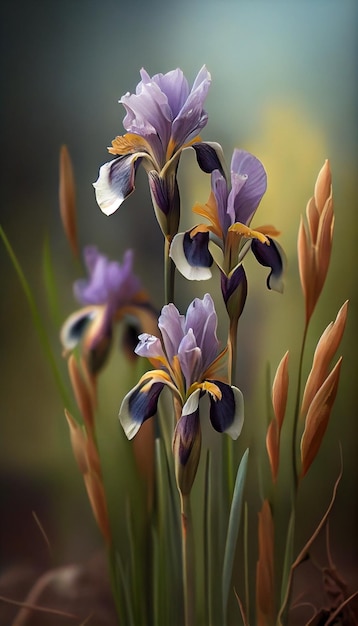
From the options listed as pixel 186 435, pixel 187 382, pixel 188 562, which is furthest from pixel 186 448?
pixel 188 562

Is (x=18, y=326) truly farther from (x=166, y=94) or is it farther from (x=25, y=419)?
(x=166, y=94)

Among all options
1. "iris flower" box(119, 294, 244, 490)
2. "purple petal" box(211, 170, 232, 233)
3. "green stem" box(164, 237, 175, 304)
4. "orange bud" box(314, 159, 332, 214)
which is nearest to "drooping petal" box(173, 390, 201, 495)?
"iris flower" box(119, 294, 244, 490)

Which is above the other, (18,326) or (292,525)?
(18,326)

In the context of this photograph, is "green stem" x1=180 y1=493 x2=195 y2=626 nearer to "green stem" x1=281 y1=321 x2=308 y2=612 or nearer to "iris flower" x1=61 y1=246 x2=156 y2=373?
"green stem" x1=281 y1=321 x2=308 y2=612

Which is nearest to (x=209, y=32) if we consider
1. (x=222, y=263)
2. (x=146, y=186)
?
(x=146, y=186)

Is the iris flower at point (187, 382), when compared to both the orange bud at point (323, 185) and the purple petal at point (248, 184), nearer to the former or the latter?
the purple petal at point (248, 184)

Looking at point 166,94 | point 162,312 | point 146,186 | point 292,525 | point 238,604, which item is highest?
point 166,94
